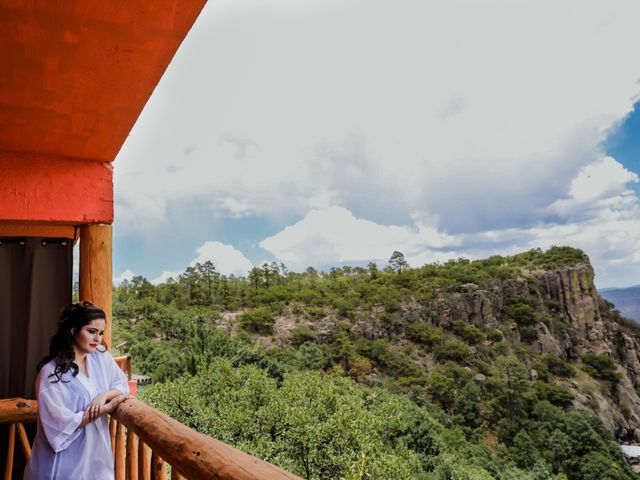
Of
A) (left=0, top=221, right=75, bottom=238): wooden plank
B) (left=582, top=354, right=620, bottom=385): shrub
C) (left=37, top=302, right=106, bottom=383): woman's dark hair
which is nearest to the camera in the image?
(left=37, top=302, right=106, bottom=383): woman's dark hair

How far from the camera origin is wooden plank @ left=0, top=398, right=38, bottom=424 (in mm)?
1965

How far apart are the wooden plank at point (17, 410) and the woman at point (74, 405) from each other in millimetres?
522

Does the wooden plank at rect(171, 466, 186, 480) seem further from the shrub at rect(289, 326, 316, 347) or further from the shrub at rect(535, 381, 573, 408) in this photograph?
the shrub at rect(535, 381, 573, 408)

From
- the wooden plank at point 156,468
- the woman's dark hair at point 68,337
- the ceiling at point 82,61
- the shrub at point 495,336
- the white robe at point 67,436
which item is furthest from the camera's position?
the shrub at point 495,336

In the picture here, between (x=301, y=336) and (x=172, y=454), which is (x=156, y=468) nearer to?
(x=172, y=454)

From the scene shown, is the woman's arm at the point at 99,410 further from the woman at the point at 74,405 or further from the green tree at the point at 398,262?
the green tree at the point at 398,262

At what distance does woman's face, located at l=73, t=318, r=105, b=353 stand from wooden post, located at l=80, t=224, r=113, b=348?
0.58 metres

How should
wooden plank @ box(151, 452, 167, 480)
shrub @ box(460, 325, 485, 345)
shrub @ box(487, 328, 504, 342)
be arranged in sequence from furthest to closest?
shrub @ box(487, 328, 504, 342), shrub @ box(460, 325, 485, 345), wooden plank @ box(151, 452, 167, 480)

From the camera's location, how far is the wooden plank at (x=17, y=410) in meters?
1.96

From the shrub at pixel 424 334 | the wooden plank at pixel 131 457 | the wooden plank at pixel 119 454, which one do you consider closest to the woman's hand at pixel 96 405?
the wooden plank at pixel 131 457

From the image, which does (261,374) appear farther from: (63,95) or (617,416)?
(617,416)

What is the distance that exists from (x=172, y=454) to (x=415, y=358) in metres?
36.2

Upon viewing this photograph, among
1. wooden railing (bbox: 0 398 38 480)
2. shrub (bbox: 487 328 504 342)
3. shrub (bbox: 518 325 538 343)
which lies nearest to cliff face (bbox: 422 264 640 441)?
shrub (bbox: 518 325 538 343)

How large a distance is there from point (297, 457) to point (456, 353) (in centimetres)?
2574
